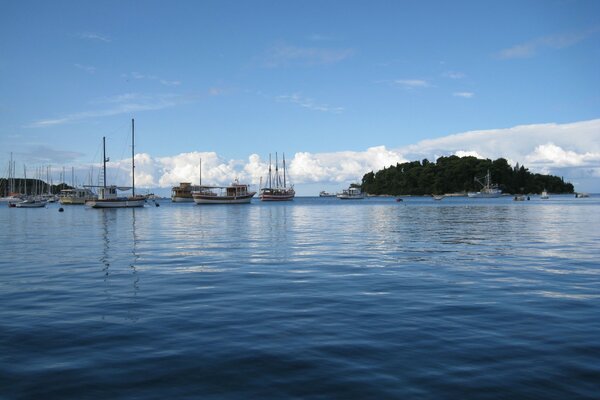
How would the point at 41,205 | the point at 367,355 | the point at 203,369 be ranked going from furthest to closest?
1. the point at 41,205
2. the point at 367,355
3. the point at 203,369

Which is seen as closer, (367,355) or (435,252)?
(367,355)

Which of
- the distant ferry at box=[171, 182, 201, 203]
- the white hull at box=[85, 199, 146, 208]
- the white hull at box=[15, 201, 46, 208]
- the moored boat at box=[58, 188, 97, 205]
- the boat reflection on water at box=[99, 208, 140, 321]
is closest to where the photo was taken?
the boat reflection on water at box=[99, 208, 140, 321]

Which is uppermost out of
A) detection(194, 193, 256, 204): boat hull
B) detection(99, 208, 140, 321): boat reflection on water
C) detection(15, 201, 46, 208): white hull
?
detection(194, 193, 256, 204): boat hull

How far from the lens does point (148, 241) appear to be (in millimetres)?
32031

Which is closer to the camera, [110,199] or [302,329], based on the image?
[302,329]

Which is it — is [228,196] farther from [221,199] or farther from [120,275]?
[120,275]

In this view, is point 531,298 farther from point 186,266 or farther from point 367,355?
point 186,266

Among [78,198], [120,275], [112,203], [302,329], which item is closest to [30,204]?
[78,198]

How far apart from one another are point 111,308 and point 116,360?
4435mm

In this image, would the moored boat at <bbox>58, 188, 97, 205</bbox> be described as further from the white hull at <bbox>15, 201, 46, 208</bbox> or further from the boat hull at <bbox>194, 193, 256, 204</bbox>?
the boat hull at <bbox>194, 193, 256, 204</bbox>

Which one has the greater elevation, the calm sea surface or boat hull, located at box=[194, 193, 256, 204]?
boat hull, located at box=[194, 193, 256, 204]

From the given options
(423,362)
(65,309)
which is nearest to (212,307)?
(65,309)

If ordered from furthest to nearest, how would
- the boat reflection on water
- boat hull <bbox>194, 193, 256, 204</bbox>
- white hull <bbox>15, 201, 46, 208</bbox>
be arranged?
boat hull <bbox>194, 193, 256, 204</bbox>
white hull <bbox>15, 201, 46, 208</bbox>
the boat reflection on water

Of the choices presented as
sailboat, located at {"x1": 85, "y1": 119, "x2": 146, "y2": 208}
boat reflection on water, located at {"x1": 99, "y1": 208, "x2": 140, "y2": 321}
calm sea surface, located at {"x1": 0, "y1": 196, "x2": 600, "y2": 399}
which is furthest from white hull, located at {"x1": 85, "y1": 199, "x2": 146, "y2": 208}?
calm sea surface, located at {"x1": 0, "y1": 196, "x2": 600, "y2": 399}
